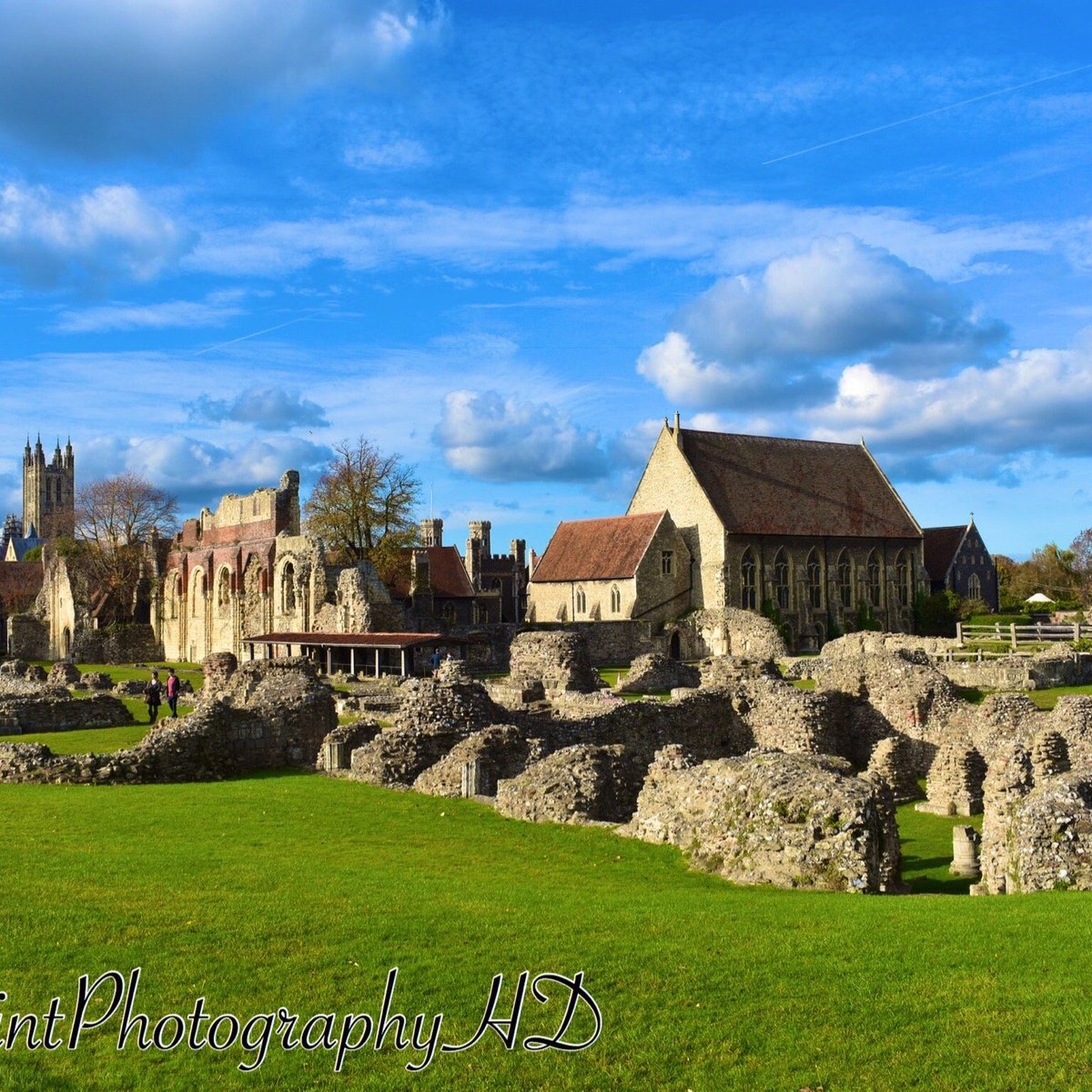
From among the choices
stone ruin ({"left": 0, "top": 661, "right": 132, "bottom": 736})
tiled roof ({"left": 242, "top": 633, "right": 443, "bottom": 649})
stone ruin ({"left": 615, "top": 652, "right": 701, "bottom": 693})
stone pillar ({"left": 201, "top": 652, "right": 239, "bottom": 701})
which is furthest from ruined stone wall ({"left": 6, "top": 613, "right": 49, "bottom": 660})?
stone ruin ({"left": 615, "top": 652, "right": 701, "bottom": 693})

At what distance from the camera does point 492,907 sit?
1091 centimetres

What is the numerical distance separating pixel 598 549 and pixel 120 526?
36089 mm

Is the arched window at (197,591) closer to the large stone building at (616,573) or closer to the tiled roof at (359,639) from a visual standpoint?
the tiled roof at (359,639)

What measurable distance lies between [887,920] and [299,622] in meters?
49.3

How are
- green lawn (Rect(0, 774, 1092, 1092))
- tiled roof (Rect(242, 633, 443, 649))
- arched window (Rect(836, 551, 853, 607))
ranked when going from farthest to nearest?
1. arched window (Rect(836, 551, 853, 607))
2. tiled roof (Rect(242, 633, 443, 649))
3. green lawn (Rect(0, 774, 1092, 1092))

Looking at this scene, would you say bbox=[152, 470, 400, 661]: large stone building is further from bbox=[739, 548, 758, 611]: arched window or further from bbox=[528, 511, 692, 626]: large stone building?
bbox=[739, 548, 758, 611]: arched window

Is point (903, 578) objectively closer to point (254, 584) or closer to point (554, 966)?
point (254, 584)

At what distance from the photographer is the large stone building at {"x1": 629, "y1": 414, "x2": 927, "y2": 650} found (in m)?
63.2

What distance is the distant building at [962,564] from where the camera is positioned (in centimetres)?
7462

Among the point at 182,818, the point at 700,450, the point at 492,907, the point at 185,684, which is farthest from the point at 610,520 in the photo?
the point at 492,907

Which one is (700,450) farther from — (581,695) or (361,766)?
(361,766)

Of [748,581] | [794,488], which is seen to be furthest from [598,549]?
[794,488]

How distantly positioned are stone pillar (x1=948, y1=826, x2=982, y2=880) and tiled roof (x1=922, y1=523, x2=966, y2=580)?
59.5m

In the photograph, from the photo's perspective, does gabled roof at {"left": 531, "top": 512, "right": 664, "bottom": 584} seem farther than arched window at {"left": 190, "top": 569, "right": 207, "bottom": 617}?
No
